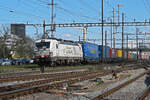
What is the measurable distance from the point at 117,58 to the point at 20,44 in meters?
24.9

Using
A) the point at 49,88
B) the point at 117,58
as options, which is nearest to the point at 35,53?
the point at 49,88

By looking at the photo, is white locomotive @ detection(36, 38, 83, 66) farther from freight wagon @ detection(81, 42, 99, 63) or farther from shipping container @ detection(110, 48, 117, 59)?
shipping container @ detection(110, 48, 117, 59)

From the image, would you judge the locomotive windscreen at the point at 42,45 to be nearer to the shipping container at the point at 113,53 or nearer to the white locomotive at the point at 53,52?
the white locomotive at the point at 53,52

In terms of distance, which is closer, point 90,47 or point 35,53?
point 35,53

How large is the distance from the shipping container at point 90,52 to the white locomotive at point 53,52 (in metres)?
5.53

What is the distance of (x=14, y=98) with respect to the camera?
36.1 feet

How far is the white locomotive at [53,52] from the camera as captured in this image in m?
33.1

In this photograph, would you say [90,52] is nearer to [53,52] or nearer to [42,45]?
[53,52]

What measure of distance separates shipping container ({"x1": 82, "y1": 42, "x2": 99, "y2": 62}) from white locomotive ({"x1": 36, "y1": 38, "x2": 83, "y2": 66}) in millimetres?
5532


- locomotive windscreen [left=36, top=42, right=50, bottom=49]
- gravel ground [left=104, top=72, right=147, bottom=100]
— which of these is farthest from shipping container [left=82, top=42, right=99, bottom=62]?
gravel ground [left=104, top=72, right=147, bottom=100]

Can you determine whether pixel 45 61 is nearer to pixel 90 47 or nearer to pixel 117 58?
pixel 90 47

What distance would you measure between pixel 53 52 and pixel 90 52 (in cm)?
1370

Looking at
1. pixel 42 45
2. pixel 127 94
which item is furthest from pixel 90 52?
pixel 127 94

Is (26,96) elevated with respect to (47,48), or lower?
lower
